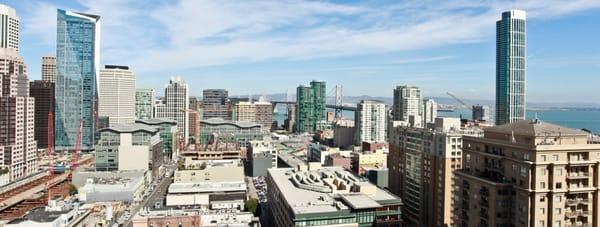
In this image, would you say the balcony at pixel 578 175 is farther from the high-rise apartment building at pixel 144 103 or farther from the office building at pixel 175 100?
the high-rise apartment building at pixel 144 103

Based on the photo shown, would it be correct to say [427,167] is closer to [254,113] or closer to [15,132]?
[15,132]

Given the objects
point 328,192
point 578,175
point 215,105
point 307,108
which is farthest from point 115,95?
point 578,175

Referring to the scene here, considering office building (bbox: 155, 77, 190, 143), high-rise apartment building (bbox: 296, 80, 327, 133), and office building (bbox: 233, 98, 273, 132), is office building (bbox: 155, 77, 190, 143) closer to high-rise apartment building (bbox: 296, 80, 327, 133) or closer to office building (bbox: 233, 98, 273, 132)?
office building (bbox: 233, 98, 273, 132)

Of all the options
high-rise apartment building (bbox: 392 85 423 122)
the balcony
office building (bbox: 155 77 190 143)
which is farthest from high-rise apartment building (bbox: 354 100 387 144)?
the balcony

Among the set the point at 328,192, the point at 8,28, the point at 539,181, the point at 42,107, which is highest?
the point at 8,28

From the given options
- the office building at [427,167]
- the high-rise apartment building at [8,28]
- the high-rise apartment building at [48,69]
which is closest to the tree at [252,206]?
the office building at [427,167]
